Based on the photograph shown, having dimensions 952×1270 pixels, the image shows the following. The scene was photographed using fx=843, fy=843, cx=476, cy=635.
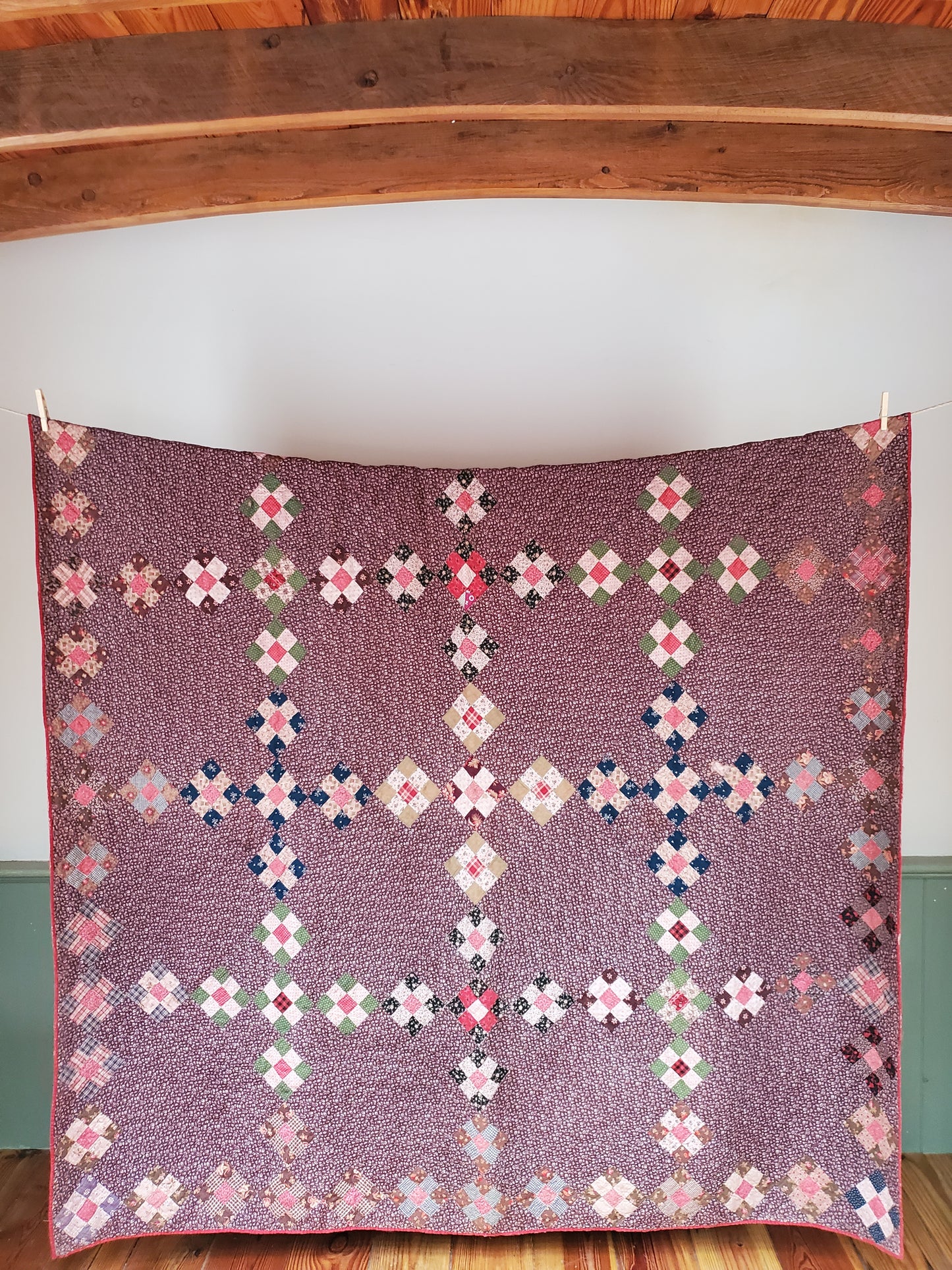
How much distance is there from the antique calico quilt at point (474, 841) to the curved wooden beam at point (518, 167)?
62 cm

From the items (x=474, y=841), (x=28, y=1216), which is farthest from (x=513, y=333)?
(x=28, y=1216)

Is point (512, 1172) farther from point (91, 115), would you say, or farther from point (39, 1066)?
point (91, 115)

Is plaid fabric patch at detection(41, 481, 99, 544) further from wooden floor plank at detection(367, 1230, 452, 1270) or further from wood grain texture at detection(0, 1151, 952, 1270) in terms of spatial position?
wooden floor plank at detection(367, 1230, 452, 1270)

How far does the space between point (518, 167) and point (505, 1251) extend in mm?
2246

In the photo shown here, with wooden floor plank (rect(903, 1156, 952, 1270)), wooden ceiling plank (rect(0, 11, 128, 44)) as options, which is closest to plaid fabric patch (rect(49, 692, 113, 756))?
wooden ceiling plank (rect(0, 11, 128, 44))

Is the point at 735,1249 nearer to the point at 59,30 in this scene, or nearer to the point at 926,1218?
the point at 926,1218

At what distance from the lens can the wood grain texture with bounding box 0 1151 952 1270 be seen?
165cm

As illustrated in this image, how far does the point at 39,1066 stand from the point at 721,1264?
1559mm

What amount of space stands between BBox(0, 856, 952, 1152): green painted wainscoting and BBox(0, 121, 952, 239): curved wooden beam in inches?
59.8

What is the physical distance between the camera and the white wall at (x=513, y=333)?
192 centimetres

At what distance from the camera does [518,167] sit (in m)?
1.81

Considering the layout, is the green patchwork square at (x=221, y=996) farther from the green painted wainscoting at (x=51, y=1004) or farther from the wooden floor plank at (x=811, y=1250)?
the wooden floor plank at (x=811, y=1250)

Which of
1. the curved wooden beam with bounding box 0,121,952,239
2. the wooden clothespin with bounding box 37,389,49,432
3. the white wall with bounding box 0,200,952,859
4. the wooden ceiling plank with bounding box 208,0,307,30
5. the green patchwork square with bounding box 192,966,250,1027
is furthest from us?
the white wall with bounding box 0,200,952,859

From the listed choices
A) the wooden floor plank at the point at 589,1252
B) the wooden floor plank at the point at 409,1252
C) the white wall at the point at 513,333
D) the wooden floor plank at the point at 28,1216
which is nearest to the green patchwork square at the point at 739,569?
the white wall at the point at 513,333
